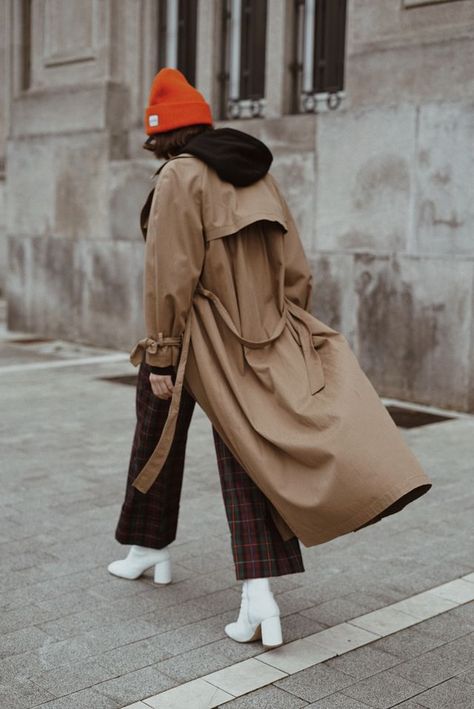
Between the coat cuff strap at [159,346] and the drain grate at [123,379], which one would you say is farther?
the drain grate at [123,379]

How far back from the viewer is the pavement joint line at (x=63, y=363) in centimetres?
945

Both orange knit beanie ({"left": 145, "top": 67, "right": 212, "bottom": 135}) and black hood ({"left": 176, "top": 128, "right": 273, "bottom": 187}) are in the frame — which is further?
orange knit beanie ({"left": 145, "top": 67, "right": 212, "bottom": 135})

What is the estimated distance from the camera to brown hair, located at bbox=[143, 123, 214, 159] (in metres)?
3.53

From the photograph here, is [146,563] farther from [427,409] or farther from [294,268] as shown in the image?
[427,409]

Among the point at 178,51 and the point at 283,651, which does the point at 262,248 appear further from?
the point at 178,51

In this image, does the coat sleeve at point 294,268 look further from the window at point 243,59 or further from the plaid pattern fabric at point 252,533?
the window at point 243,59

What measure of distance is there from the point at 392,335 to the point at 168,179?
16.2ft

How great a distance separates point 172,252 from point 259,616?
4.03 feet

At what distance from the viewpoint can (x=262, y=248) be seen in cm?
351

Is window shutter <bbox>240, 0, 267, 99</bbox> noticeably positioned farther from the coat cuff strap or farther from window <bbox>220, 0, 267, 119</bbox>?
the coat cuff strap

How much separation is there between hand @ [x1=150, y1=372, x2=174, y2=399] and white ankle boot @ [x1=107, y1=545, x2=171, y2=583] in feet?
2.53

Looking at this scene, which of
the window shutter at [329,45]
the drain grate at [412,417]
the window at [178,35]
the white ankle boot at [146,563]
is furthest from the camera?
the window at [178,35]

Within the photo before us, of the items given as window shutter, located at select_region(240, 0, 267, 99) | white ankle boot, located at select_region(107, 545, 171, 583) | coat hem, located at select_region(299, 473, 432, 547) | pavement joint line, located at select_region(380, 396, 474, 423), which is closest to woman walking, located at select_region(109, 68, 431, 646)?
coat hem, located at select_region(299, 473, 432, 547)

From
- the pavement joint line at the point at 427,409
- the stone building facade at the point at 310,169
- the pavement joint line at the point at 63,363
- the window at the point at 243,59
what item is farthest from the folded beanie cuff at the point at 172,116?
the window at the point at 243,59
